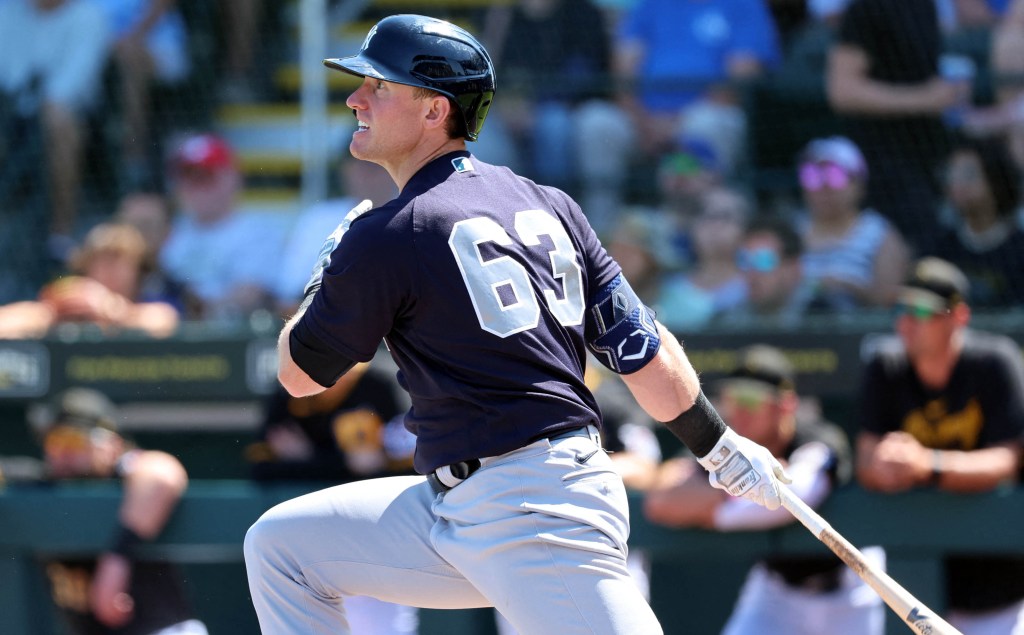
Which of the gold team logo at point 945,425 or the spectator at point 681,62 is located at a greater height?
the spectator at point 681,62

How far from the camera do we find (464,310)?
113 inches

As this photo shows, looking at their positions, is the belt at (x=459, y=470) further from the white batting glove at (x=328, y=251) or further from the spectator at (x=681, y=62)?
the spectator at (x=681, y=62)

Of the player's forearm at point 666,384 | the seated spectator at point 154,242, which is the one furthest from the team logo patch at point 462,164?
the seated spectator at point 154,242

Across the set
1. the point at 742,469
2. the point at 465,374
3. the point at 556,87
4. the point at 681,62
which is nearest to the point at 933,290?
the point at 742,469

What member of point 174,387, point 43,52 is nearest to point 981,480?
point 174,387

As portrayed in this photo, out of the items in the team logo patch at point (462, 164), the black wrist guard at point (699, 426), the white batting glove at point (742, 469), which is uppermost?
the team logo patch at point (462, 164)

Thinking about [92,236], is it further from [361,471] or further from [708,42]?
[708,42]

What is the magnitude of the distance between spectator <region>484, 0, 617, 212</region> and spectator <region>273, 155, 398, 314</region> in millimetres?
902

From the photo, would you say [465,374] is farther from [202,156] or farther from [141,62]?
[141,62]

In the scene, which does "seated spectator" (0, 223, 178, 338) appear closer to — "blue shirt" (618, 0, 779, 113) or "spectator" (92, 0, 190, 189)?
"spectator" (92, 0, 190, 189)

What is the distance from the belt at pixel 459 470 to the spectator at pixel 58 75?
5.00m

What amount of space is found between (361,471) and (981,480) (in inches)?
88.8

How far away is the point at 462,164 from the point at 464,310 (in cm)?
37

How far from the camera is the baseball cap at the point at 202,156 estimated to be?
24.1ft
